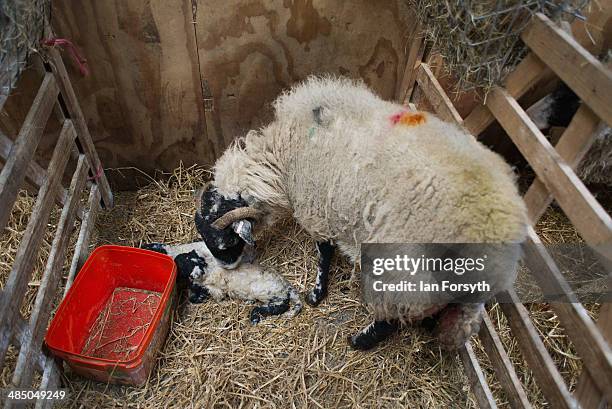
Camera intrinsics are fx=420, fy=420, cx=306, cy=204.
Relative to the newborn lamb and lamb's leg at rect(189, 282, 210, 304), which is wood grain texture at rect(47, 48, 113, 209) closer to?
the newborn lamb

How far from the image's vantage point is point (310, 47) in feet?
8.64

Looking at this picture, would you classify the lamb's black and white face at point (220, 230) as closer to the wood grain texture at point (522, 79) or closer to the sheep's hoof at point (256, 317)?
the sheep's hoof at point (256, 317)

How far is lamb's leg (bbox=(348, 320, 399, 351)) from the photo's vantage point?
2.27m

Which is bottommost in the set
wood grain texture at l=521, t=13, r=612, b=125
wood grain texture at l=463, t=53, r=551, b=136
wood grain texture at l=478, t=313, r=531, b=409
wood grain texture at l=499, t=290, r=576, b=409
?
wood grain texture at l=478, t=313, r=531, b=409

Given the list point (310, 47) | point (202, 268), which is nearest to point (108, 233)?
point (202, 268)

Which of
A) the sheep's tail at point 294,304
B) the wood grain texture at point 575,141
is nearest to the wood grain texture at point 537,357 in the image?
the wood grain texture at point 575,141

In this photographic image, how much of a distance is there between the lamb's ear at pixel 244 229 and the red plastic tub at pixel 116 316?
45cm

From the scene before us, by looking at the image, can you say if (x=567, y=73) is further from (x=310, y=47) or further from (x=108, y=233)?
(x=108, y=233)

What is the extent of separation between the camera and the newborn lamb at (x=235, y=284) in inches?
101

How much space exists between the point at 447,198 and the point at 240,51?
167 centimetres

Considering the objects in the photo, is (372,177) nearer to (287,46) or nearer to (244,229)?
(244,229)

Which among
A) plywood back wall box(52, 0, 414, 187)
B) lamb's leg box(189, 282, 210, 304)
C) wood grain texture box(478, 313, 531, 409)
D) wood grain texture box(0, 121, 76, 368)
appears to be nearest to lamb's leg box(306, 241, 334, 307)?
lamb's leg box(189, 282, 210, 304)

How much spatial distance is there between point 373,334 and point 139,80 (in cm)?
211

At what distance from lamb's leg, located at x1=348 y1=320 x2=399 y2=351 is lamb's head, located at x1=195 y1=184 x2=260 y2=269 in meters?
0.81
